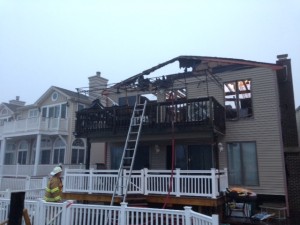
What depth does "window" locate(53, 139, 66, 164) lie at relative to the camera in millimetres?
23406

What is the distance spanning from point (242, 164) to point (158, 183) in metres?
4.42

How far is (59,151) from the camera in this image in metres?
23.7

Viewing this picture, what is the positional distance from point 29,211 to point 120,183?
14.0 feet

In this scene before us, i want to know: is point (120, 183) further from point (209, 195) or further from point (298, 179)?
point (298, 179)

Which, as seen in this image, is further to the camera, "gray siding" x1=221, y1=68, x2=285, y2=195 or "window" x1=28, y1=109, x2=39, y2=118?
"window" x1=28, y1=109, x2=39, y2=118

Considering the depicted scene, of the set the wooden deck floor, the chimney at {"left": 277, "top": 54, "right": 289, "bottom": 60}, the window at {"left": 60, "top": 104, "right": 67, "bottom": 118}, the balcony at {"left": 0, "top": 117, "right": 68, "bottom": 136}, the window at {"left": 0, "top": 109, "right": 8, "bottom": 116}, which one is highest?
the chimney at {"left": 277, "top": 54, "right": 289, "bottom": 60}

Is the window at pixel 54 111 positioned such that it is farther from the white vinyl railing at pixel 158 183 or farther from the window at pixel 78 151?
the white vinyl railing at pixel 158 183

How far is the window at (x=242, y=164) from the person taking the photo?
13.6 meters

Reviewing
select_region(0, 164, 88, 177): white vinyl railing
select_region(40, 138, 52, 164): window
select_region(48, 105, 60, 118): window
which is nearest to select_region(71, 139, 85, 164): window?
select_region(0, 164, 88, 177): white vinyl railing

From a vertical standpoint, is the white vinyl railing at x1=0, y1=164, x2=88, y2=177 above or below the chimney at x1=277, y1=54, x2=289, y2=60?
below

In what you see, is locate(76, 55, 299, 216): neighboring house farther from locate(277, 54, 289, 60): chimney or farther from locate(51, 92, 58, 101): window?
locate(51, 92, 58, 101): window

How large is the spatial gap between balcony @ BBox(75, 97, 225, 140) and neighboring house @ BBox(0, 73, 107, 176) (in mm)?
7347

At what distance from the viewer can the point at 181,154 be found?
49.8 feet

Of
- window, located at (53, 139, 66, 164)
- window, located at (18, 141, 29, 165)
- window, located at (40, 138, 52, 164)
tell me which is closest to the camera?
window, located at (53, 139, 66, 164)
